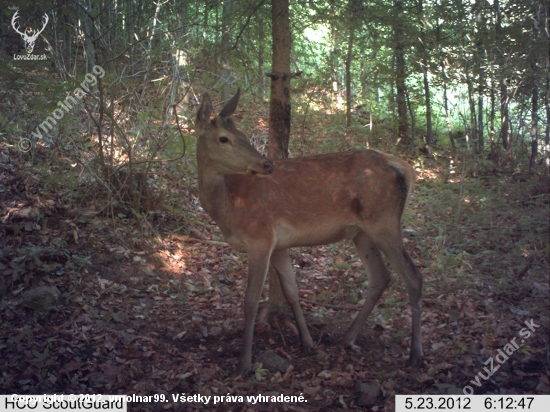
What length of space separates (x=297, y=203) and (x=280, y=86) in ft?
4.90

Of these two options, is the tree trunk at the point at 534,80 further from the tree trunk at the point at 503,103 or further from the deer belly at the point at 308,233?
the deer belly at the point at 308,233

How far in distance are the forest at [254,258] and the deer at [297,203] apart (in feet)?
0.07

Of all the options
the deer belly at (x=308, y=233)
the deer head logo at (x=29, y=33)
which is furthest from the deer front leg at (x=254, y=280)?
the deer head logo at (x=29, y=33)

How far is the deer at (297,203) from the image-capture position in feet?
17.7

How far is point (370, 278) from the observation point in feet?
19.7

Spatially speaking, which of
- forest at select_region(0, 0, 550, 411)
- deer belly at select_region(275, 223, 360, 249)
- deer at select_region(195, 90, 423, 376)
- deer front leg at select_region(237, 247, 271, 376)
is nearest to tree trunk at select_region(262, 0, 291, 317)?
forest at select_region(0, 0, 550, 411)

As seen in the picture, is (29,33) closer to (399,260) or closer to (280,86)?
(280,86)

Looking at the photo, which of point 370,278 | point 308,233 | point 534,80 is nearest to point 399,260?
point 370,278

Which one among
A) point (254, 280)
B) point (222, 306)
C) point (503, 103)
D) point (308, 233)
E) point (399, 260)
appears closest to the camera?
point (254, 280)

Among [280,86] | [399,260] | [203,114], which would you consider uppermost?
[280,86]

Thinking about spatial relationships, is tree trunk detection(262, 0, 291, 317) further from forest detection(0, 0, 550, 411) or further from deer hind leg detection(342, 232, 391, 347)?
deer hind leg detection(342, 232, 391, 347)

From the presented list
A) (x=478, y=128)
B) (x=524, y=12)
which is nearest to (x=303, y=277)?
(x=524, y=12)

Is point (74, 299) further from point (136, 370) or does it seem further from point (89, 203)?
point (89, 203)

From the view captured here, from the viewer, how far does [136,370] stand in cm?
496
